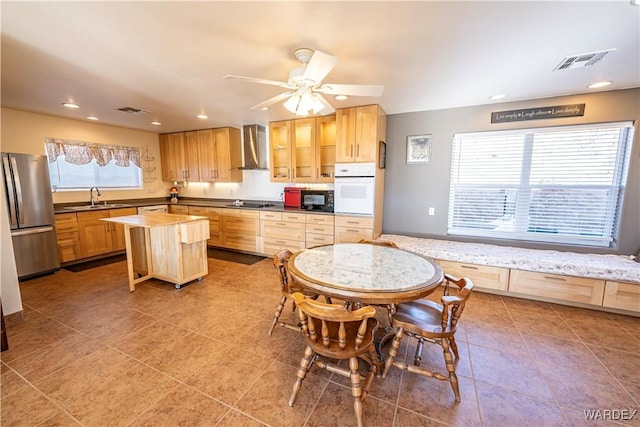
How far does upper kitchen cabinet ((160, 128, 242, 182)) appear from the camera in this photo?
5137 mm

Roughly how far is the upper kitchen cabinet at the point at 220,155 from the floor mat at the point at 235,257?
1504 mm

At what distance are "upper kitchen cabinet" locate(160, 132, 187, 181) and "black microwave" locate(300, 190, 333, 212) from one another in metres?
3.07

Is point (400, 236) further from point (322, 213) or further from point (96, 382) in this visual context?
point (96, 382)

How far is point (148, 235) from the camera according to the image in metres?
3.45

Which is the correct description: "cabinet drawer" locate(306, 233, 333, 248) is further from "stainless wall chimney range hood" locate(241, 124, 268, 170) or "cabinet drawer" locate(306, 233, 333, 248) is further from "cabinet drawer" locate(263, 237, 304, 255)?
"stainless wall chimney range hood" locate(241, 124, 268, 170)

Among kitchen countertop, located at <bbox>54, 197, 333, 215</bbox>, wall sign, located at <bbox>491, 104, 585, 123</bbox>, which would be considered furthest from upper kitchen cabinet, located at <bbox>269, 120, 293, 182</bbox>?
wall sign, located at <bbox>491, 104, 585, 123</bbox>

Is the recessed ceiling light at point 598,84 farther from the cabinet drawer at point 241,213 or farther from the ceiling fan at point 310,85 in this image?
the cabinet drawer at point 241,213

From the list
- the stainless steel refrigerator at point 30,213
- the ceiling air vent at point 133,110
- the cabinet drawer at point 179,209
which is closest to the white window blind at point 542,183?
the ceiling air vent at point 133,110

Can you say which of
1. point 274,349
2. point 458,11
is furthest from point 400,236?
point 458,11

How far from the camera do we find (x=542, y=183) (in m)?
3.32

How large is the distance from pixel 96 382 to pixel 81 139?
463 cm

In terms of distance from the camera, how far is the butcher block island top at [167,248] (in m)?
3.18

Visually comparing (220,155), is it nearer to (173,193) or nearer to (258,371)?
(173,193)

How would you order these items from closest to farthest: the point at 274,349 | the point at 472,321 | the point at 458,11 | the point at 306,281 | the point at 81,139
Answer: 1. the point at 458,11
2. the point at 306,281
3. the point at 274,349
4. the point at 472,321
5. the point at 81,139
